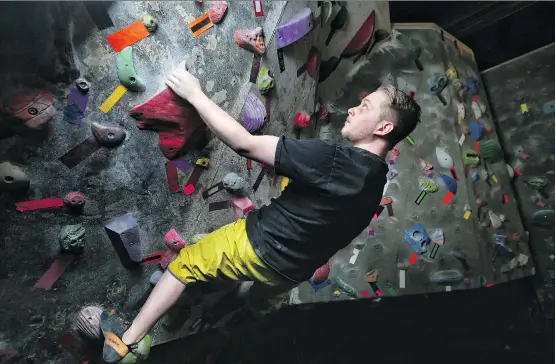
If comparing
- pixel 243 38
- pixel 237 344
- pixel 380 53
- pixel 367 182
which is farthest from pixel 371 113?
pixel 380 53

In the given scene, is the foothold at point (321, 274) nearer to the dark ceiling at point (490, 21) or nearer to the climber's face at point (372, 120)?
the climber's face at point (372, 120)

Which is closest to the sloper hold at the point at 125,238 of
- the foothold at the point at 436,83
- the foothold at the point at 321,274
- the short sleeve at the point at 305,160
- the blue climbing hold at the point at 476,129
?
the short sleeve at the point at 305,160

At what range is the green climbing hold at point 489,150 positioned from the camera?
9.14 ft

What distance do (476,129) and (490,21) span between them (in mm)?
626

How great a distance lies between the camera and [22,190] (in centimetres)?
108

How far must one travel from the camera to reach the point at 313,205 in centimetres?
115

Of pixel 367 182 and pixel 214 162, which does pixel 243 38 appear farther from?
pixel 367 182

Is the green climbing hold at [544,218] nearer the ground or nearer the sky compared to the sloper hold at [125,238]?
nearer the ground

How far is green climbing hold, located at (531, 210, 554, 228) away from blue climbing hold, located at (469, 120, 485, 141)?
0.74 m

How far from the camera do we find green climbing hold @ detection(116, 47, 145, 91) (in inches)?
45.5

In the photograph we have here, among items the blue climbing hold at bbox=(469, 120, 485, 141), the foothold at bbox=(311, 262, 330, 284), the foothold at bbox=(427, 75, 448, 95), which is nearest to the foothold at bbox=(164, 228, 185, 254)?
the foothold at bbox=(311, 262, 330, 284)

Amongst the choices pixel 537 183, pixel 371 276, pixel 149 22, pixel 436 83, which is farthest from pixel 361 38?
pixel 537 183

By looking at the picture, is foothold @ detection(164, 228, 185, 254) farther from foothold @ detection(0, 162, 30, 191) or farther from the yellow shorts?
foothold @ detection(0, 162, 30, 191)

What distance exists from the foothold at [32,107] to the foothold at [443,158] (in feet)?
6.48
